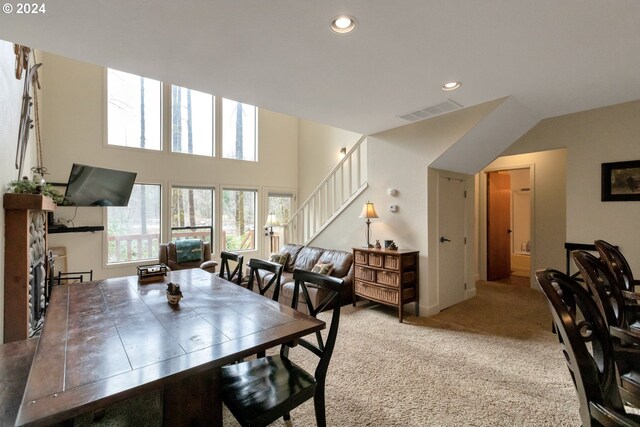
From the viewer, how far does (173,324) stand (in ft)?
5.03

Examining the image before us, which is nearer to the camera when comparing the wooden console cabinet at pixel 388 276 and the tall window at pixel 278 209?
the wooden console cabinet at pixel 388 276

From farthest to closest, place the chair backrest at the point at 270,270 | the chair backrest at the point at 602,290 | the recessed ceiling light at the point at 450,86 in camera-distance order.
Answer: the recessed ceiling light at the point at 450,86 → the chair backrest at the point at 270,270 → the chair backrest at the point at 602,290

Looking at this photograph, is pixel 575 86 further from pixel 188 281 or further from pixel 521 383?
pixel 188 281

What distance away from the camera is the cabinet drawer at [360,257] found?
3927mm

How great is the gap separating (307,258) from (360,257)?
1108mm

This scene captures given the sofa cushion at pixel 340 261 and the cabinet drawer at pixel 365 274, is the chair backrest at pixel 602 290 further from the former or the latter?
the sofa cushion at pixel 340 261

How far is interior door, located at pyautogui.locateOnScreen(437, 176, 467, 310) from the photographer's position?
12.9 feet

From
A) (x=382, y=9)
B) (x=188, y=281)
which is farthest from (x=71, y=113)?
(x=382, y=9)

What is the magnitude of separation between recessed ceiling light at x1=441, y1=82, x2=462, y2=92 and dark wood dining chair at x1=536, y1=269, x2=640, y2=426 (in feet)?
6.90

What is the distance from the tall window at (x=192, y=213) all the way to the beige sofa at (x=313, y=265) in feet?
7.41

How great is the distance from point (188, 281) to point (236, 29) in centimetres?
199

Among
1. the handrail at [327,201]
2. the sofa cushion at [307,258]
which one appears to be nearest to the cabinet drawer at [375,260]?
the sofa cushion at [307,258]

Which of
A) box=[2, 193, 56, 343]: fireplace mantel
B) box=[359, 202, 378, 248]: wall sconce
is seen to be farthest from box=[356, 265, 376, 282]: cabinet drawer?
box=[2, 193, 56, 343]: fireplace mantel

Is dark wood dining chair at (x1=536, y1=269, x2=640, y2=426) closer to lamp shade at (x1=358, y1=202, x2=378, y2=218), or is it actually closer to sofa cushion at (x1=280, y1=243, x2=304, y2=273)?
lamp shade at (x1=358, y1=202, x2=378, y2=218)
